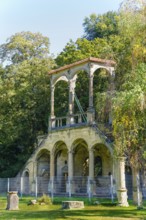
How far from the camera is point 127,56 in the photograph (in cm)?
1945

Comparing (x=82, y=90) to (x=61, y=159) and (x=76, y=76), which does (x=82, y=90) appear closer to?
(x=76, y=76)

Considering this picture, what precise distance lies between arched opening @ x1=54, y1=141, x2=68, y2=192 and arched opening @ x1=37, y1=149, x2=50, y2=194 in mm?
1069

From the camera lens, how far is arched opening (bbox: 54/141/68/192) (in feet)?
108

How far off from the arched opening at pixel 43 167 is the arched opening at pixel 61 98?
484cm

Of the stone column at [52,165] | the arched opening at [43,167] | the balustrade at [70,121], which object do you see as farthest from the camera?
the arched opening at [43,167]

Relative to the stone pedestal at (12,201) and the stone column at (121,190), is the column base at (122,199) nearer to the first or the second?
the stone column at (121,190)

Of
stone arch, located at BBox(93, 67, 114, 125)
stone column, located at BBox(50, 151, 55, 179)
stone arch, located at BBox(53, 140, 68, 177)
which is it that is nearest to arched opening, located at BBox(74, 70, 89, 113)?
stone arch, located at BBox(93, 67, 114, 125)

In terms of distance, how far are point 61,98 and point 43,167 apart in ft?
Result: 24.0

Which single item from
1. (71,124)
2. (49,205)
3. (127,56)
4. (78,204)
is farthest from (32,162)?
(127,56)

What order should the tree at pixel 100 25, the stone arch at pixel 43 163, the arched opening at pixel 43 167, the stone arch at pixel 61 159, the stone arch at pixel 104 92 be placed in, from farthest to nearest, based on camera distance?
the tree at pixel 100 25 → the stone arch at pixel 43 163 → the arched opening at pixel 43 167 → the stone arch at pixel 61 159 → the stone arch at pixel 104 92

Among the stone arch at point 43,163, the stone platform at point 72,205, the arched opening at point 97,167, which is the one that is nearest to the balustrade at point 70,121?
the stone arch at point 43,163

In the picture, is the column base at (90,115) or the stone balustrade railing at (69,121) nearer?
the column base at (90,115)

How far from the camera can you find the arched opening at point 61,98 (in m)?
38.1

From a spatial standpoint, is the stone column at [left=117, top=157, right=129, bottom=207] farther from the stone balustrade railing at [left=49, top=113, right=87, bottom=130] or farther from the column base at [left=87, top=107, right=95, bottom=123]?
the stone balustrade railing at [left=49, top=113, right=87, bottom=130]
